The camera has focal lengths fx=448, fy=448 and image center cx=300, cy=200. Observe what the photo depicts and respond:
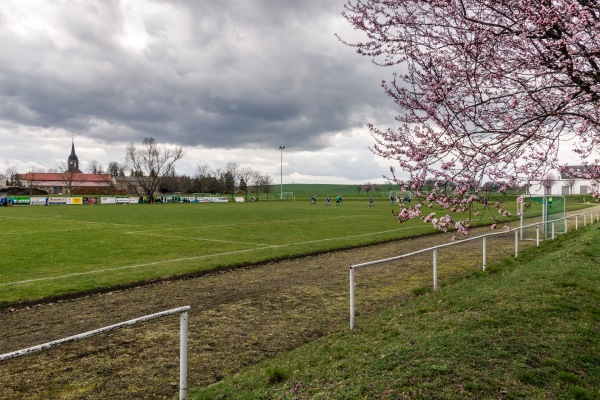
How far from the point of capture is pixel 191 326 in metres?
8.55

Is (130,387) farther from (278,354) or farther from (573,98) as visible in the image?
(573,98)

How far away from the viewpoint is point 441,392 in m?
4.72

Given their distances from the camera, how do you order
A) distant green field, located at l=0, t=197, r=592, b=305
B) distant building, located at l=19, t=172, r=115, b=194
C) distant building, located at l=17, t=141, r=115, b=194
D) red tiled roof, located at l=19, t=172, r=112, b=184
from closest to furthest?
distant green field, located at l=0, t=197, r=592, b=305, distant building, located at l=17, t=141, r=115, b=194, distant building, located at l=19, t=172, r=115, b=194, red tiled roof, located at l=19, t=172, r=112, b=184

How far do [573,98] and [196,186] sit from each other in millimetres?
132186

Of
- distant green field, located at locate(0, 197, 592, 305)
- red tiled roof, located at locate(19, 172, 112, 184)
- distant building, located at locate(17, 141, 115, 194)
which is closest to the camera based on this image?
distant green field, located at locate(0, 197, 592, 305)

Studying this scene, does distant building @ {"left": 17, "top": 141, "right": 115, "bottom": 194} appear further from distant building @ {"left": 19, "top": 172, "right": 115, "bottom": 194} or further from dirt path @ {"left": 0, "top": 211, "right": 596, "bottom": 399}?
dirt path @ {"left": 0, "top": 211, "right": 596, "bottom": 399}

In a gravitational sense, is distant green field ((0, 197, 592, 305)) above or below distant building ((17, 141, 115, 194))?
below

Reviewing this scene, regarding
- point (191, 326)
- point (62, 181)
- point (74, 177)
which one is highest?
point (74, 177)

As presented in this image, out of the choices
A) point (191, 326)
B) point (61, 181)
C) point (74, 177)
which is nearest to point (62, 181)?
point (61, 181)

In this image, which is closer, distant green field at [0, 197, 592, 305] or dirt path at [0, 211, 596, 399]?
dirt path at [0, 211, 596, 399]

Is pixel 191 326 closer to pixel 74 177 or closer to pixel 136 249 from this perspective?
pixel 136 249

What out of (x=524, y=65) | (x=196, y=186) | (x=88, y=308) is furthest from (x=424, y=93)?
(x=196, y=186)

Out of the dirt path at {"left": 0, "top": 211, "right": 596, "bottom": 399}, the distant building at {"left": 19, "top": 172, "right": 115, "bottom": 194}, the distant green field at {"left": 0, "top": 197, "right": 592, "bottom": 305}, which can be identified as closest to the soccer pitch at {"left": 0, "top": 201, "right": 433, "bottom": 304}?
the distant green field at {"left": 0, "top": 197, "right": 592, "bottom": 305}

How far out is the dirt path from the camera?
613 cm
